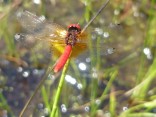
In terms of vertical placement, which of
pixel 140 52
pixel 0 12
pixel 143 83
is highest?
pixel 0 12

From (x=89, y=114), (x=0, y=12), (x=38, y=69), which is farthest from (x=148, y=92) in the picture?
(x=0, y=12)

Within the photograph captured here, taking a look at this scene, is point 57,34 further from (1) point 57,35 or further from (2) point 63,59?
(2) point 63,59

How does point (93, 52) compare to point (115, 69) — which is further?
point (115, 69)

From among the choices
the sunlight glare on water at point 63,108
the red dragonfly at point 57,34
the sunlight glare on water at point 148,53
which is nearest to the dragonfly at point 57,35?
the red dragonfly at point 57,34

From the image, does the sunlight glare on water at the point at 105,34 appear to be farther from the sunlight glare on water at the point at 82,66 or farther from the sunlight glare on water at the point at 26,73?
the sunlight glare on water at the point at 26,73

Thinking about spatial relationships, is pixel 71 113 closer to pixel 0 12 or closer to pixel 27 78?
pixel 27 78

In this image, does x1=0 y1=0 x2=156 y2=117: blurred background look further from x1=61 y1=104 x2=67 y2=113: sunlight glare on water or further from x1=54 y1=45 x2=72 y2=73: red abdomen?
x1=54 y1=45 x2=72 y2=73: red abdomen

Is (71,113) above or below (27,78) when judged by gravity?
below
